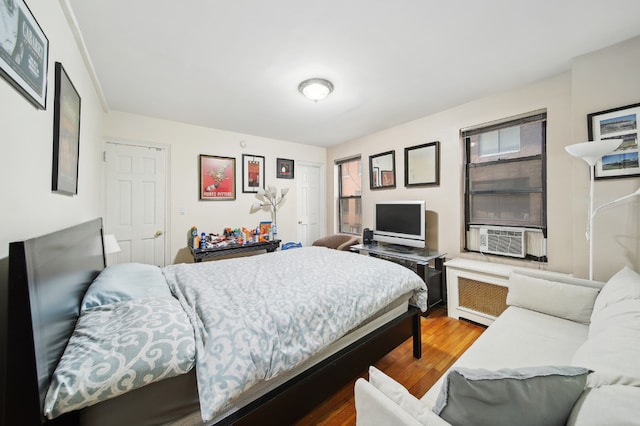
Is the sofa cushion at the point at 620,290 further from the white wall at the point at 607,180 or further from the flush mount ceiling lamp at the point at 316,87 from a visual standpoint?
the flush mount ceiling lamp at the point at 316,87

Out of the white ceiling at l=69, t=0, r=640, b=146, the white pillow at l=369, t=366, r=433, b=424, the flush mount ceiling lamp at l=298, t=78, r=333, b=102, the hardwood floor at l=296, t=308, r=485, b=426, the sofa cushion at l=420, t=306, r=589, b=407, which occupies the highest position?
the white ceiling at l=69, t=0, r=640, b=146

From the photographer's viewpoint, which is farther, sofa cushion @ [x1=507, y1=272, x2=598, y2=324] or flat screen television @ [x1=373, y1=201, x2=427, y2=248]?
flat screen television @ [x1=373, y1=201, x2=427, y2=248]

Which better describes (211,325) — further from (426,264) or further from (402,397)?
(426,264)

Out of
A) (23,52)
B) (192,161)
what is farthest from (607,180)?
(192,161)

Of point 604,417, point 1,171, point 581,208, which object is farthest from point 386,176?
point 1,171

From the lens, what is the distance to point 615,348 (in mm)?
894

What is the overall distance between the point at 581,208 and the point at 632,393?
7.09 feet

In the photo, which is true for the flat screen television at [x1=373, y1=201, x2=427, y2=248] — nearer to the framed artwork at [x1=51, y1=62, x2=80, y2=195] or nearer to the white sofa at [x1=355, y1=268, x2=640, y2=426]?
the white sofa at [x1=355, y1=268, x2=640, y2=426]

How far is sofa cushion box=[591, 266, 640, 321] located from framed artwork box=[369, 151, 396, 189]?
259 centimetres

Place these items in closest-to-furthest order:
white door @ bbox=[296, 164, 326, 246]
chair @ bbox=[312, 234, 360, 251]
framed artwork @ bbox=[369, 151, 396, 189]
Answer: framed artwork @ bbox=[369, 151, 396, 189]
chair @ bbox=[312, 234, 360, 251]
white door @ bbox=[296, 164, 326, 246]

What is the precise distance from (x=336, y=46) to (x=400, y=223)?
95.6 inches

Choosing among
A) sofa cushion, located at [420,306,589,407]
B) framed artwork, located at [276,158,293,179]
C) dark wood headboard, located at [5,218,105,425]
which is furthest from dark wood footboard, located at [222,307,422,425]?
framed artwork, located at [276,158,293,179]

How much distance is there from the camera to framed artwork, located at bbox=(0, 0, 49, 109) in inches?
34.2

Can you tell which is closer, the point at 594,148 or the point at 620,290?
the point at 620,290
